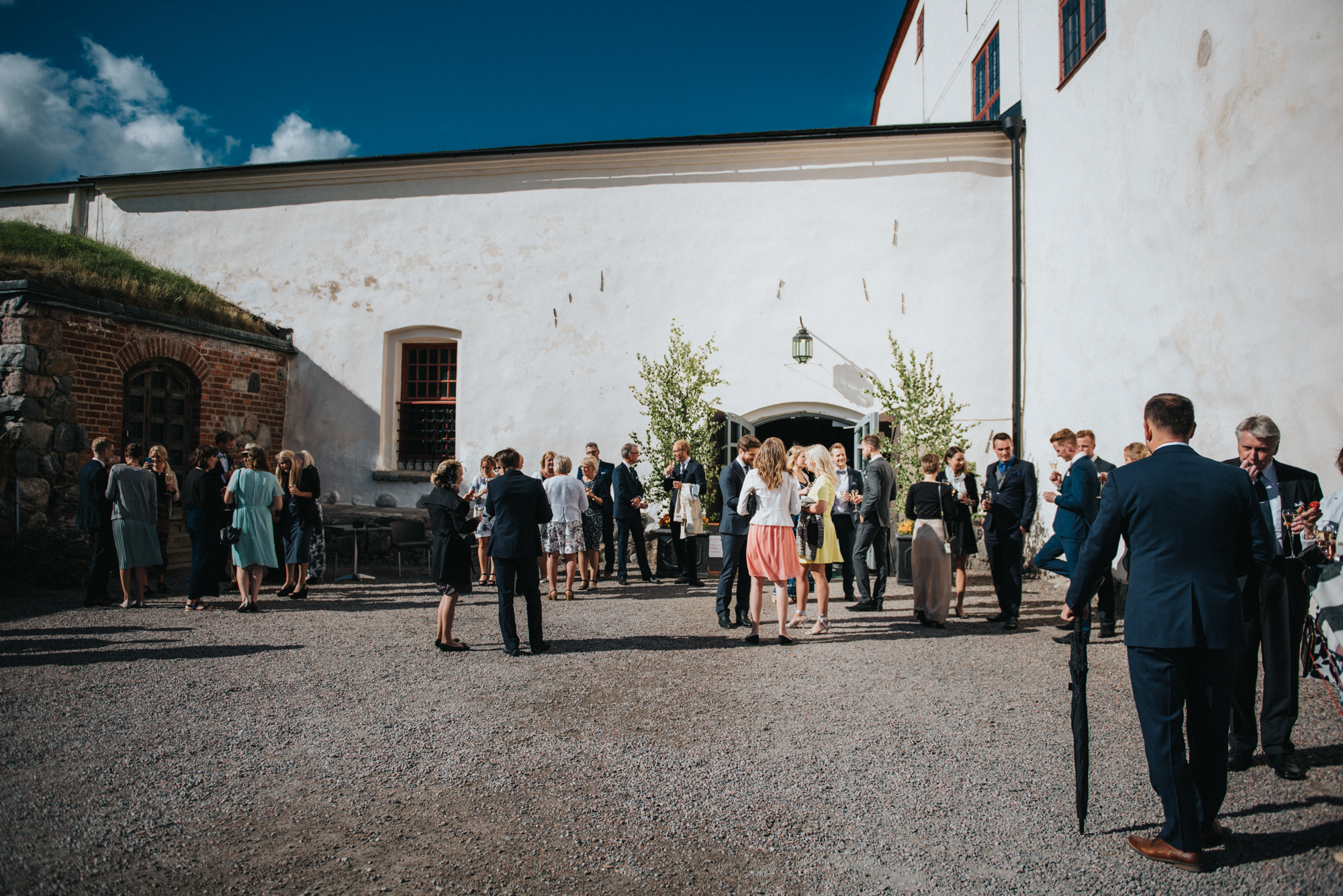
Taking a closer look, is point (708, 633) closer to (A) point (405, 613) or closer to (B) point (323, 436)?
(A) point (405, 613)

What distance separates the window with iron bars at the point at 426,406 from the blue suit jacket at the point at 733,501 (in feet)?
24.3

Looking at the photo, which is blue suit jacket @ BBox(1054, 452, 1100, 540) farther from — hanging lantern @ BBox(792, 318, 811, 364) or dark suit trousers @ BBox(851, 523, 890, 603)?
hanging lantern @ BBox(792, 318, 811, 364)

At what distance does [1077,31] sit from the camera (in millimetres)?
10461

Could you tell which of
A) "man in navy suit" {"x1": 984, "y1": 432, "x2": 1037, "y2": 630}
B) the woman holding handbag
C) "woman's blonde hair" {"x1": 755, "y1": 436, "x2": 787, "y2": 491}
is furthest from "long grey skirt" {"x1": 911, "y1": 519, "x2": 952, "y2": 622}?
"woman's blonde hair" {"x1": 755, "y1": 436, "x2": 787, "y2": 491}

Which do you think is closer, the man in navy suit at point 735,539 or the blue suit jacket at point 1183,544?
the blue suit jacket at point 1183,544

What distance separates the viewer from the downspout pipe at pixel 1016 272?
1196 cm

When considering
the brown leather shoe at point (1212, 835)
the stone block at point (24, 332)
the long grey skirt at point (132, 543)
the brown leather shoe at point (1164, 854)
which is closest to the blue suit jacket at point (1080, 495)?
the brown leather shoe at point (1212, 835)

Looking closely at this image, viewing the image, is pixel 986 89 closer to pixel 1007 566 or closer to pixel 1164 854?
pixel 1007 566

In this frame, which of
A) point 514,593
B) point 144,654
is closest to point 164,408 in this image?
point 144,654

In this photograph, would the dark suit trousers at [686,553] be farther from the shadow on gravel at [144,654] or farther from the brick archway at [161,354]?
the brick archway at [161,354]

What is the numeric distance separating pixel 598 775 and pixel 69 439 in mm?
9320

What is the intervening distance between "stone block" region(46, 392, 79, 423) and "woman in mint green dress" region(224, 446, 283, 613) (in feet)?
10.4

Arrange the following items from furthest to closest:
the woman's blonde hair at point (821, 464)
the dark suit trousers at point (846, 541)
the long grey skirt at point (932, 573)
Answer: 1. the dark suit trousers at point (846, 541)
2. the woman's blonde hair at point (821, 464)
3. the long grey skirt at point (932, 573)

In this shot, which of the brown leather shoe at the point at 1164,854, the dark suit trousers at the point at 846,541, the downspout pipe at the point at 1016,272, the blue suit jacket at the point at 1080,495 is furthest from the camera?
the downspout pipe at the point at 1016,272
